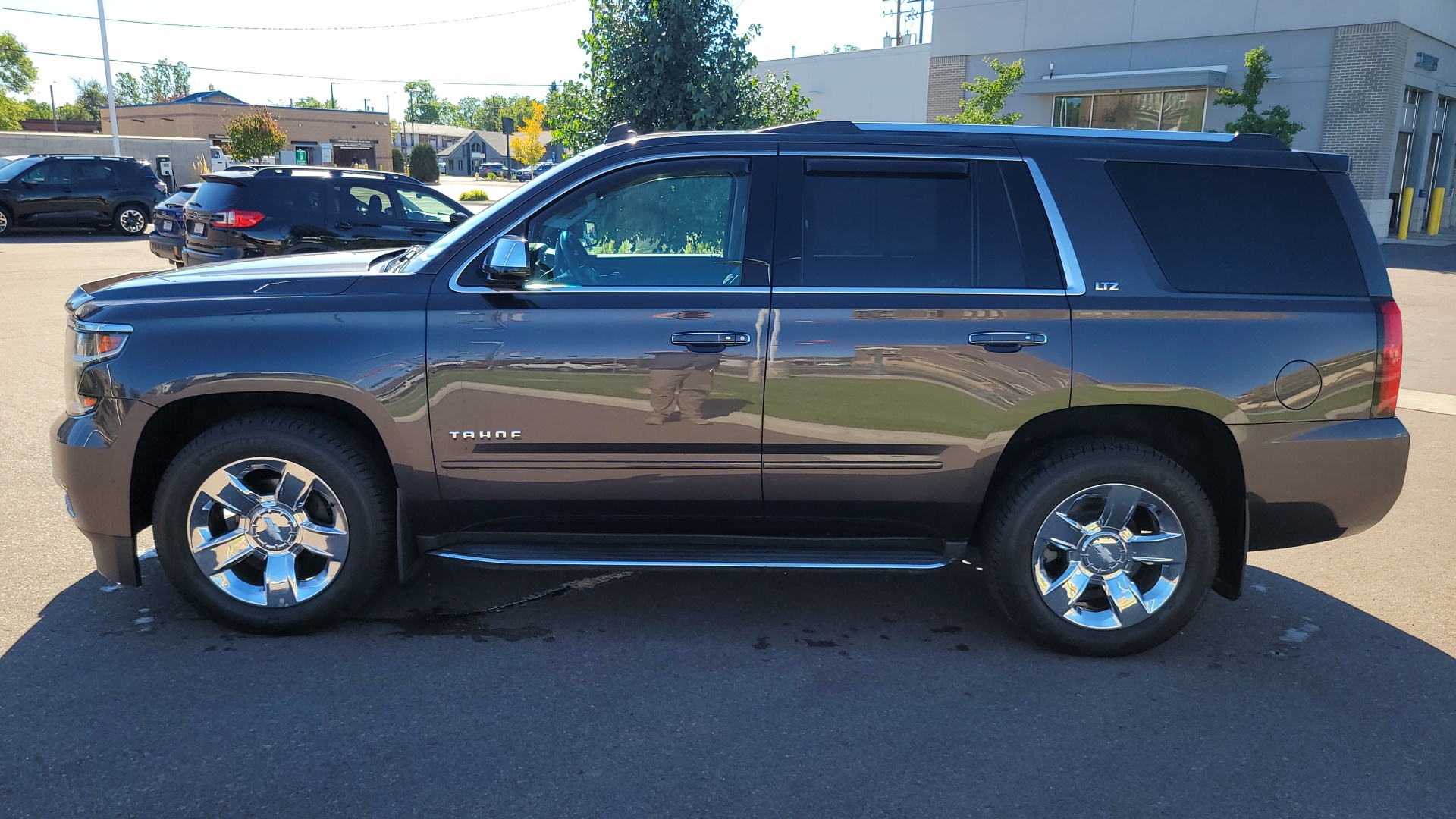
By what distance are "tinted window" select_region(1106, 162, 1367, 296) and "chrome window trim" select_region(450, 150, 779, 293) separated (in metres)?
1.44

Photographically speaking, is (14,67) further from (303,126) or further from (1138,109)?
(1138,109)

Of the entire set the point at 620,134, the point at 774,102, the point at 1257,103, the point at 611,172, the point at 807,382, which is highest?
the point at 1257,103

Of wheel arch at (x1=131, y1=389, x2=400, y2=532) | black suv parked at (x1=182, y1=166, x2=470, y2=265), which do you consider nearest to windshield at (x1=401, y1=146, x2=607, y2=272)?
wheel arch at (x1=131, y1=389, x2=400, y2=532)

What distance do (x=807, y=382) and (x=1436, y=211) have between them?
3408 cm

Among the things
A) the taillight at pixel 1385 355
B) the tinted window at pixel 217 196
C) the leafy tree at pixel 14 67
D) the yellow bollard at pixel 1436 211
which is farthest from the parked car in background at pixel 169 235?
the leafy tree at pixel 14 67

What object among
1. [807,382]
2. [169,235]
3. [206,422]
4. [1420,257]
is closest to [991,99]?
[1420,257]

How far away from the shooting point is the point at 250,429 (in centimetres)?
391

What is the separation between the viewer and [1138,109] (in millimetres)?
28906

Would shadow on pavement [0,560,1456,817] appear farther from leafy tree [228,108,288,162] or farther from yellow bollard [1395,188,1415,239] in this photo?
leafy tree [228,108,288,162]

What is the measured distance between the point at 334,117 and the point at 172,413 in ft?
248

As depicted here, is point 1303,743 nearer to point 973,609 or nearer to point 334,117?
point 973,609

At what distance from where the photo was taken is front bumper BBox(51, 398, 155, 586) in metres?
3.90

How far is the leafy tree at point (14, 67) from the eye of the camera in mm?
91312

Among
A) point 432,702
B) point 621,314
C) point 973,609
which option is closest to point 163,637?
point 432,702
